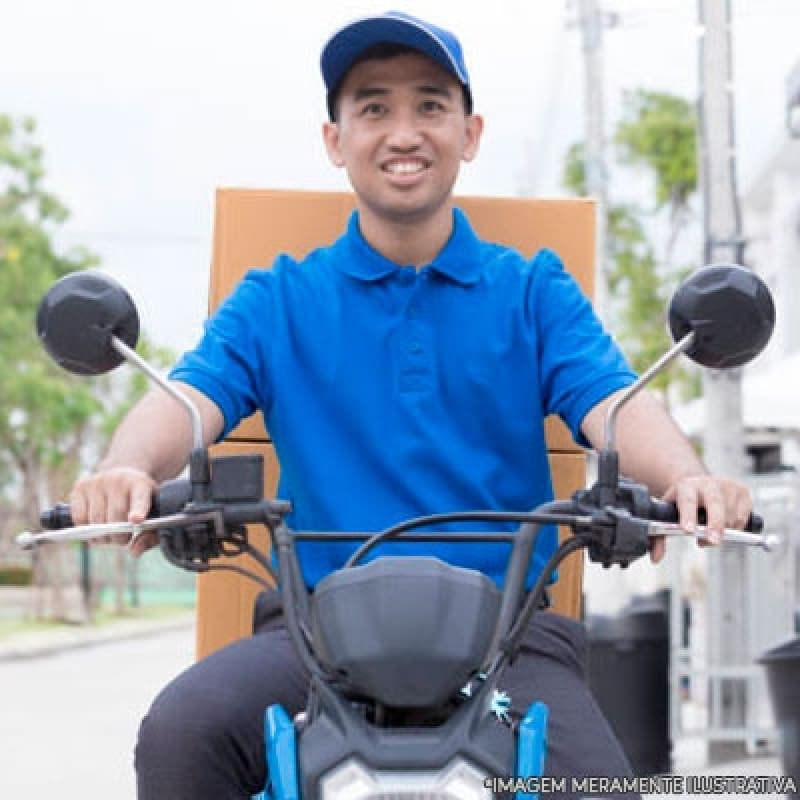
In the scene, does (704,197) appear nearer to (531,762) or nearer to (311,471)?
(311,471)

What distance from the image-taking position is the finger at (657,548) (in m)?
2.41

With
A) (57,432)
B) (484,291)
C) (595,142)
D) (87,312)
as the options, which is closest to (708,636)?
(484,291)

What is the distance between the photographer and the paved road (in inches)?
405

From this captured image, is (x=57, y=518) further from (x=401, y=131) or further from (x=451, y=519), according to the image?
(x=401, y=131)

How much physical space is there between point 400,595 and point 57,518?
0.62m

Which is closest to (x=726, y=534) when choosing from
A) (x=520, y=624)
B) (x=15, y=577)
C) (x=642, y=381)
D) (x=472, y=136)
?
(x=642, y=381)

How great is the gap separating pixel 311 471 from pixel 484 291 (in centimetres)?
47

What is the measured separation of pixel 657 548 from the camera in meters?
2.47

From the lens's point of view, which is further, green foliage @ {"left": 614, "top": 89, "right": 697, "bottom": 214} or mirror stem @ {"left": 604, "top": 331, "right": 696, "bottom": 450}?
green foliage @ {"left": 614, "top": 89, "right": 697, "bottom": 214}

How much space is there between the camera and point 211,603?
409 centimetres

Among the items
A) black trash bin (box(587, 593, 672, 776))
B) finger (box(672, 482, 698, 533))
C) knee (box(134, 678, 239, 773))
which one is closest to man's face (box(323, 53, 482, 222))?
finger (box(672, 482, 698, 533))

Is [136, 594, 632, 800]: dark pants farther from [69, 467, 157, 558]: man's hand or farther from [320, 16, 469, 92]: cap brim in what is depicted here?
[320, 16, 469, 92]: cap brim

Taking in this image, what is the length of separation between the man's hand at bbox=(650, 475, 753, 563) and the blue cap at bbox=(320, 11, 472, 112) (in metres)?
0.87

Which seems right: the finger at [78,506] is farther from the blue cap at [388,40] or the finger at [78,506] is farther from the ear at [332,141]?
the ear at [332,141]
